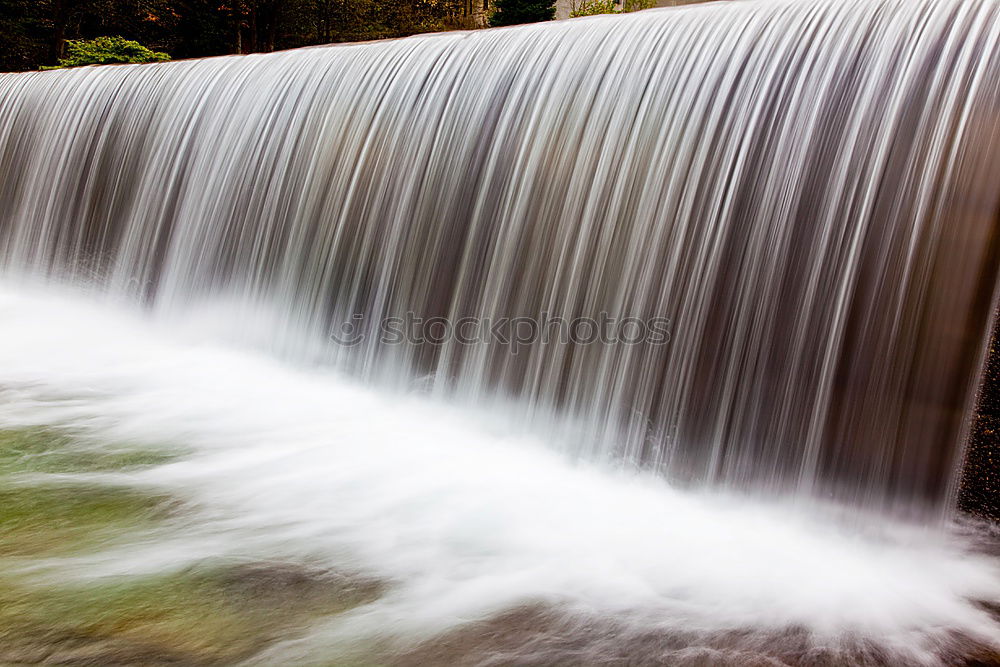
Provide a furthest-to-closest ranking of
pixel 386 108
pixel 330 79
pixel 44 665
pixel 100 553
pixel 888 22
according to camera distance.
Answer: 1. pixel 330 79
2. pixel 386 108
3. pixel 888 22
4. pixel 100 553
5. pixel 44 665

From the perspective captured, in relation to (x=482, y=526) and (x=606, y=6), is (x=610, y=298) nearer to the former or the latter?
(x=482, y=526)

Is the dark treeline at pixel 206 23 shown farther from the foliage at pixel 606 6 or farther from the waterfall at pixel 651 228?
the waterfall at pixel 651 228

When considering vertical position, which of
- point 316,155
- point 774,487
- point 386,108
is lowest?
point 774,487

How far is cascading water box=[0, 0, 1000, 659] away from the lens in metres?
2.80

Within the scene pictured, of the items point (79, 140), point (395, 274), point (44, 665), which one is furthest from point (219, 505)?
point (79, 140)

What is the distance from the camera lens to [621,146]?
13.7 feet

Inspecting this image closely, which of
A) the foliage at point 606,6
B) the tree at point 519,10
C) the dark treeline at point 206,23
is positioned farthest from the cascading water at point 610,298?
the dark treeline at point 206,23

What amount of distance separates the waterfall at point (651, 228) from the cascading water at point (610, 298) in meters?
0.02

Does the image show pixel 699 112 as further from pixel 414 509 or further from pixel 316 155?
pixel 316 155

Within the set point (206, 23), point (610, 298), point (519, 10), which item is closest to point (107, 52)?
point (206, 23)

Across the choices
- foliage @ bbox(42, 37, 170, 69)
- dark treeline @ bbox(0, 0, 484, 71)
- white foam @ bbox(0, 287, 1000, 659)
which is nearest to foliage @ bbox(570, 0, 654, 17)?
dark treeline @ bbox(0, 0, 484, 71)

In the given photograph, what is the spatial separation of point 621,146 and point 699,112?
1.42 ft

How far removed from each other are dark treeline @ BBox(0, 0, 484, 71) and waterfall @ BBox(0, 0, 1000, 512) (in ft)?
49.5

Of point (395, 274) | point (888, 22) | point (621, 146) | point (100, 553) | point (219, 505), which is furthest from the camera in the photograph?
point (395, 274)
